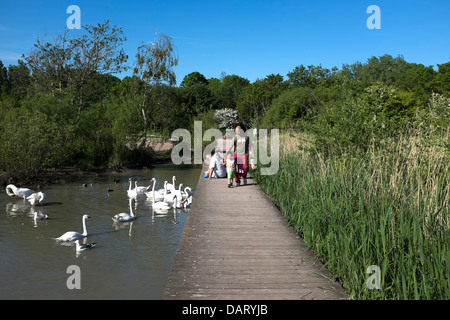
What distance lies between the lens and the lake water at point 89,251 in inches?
237

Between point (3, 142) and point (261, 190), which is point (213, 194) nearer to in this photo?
point (261, 190)

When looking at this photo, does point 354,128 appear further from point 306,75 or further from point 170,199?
point 306,75

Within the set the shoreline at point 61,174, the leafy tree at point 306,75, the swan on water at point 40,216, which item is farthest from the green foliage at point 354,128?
the leafy tree at point 306,75

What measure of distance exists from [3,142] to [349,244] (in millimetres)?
16235

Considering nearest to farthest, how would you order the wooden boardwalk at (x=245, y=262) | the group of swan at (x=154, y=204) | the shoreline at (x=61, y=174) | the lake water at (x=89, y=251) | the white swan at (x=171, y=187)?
the wooden boardwalk at (x=245, y=262) → the lake water at (x=89, y=251) → the group of swan at (x=154, y=204) → the white swan at (x=171, y=187) → the shoreline at (x=61, y=174)

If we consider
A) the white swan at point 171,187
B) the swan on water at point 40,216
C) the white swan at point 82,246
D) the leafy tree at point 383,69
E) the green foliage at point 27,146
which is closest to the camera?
the white swan at point 82,246

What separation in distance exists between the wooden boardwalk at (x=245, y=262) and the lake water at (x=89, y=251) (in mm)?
1144

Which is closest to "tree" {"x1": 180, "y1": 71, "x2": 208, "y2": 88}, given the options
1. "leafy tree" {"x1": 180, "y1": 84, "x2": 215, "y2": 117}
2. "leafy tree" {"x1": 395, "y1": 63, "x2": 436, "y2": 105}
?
"leafy tree" {"x1": 180, "y1": 84, "x2": 215, "y2": 117}

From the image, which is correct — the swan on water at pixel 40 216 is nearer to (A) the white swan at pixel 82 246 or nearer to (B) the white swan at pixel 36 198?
(B) the white swan at pixel 36 198

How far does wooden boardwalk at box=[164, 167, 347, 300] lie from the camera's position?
395cm

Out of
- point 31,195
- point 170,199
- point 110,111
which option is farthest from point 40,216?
point 110,111

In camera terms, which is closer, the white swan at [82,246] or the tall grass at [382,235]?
the tall grass at [382,235]

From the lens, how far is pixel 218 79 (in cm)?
9119
